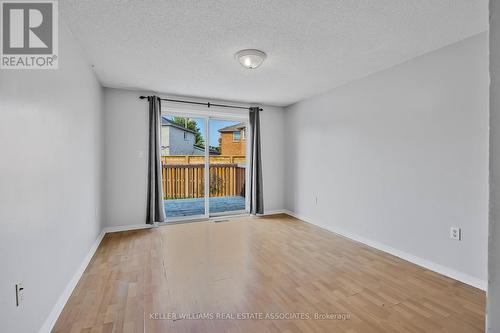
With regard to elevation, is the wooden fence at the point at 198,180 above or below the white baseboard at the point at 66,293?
above

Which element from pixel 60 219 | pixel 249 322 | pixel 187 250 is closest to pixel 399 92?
pixel 249 322

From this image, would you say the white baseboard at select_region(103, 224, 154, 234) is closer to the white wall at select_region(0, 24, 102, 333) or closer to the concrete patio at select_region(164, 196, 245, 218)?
the concrete patio at select_region(164, 196, 245, 218)

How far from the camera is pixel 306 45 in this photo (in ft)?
8.05

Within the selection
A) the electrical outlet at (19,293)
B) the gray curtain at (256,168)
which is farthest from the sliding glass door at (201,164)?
the electrical outlet at (19,293)

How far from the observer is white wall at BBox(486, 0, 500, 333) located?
1.33 ft

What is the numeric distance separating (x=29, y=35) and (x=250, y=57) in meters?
1.77

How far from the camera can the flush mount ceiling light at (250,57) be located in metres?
2.53

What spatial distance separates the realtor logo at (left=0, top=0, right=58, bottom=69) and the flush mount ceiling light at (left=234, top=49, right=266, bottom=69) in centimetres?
155

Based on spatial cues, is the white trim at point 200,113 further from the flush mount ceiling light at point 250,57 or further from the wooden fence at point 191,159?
the flush mount ceiling light at point 250,57

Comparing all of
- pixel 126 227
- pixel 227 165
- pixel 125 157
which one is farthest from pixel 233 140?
pixel 126 227

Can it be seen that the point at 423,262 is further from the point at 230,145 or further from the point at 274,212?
the point at 230,145

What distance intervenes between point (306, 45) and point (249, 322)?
2.51 meters

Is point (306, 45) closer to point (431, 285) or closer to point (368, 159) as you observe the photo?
point (368, 159)

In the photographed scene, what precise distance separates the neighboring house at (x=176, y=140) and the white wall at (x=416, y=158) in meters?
2.47
